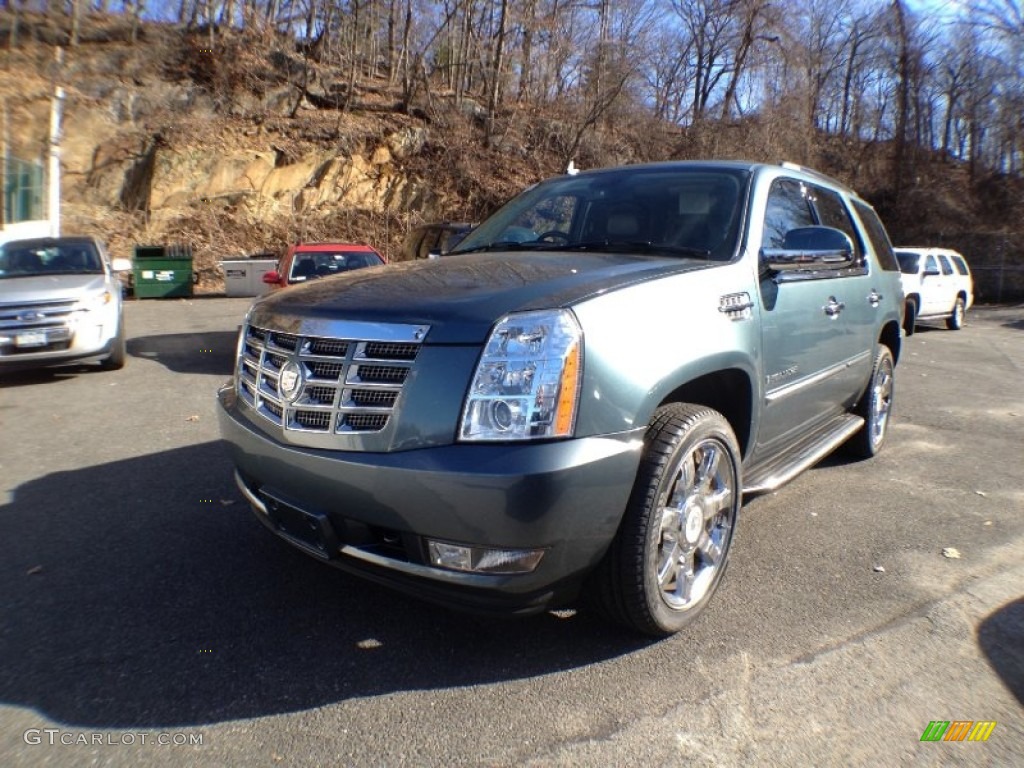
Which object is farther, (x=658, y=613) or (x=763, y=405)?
(x=763, y=405)

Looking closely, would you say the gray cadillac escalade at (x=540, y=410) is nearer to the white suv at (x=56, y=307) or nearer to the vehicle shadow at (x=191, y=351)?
the white suv at (x=56, y=307)

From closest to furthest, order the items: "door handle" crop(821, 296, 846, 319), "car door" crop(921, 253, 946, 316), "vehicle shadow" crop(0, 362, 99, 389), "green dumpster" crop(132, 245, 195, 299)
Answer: "door handle" crop(821, 296, 846, 319) < "vehicle shadow" crop(0, 362, 99, 389) < "car door" crop(921, 253, 946, 316) < "green dumpster" crop(132, 245, 195, 299)

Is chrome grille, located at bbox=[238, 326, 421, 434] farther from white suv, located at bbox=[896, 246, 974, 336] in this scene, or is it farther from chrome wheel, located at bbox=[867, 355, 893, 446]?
white suv, located at bbox=[896, 246, 974, 336]

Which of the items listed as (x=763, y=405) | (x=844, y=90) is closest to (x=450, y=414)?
(x=763, y=405)

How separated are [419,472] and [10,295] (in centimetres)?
738

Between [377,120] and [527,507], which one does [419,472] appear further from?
[377,120]

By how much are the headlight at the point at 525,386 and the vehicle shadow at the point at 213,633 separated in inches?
37.9

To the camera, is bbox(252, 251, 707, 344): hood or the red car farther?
the red car

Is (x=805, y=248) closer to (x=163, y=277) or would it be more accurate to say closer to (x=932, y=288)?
(x=932, y=288)

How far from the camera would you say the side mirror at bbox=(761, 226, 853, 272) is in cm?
372

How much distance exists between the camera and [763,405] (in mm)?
3654

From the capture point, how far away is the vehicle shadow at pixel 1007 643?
115 inches

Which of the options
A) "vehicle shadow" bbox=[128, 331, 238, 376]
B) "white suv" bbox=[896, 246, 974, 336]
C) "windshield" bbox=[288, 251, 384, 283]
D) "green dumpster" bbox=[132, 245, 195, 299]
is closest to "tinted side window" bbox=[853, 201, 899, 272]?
"windshield" bbox=[288, 251, 384, 283]

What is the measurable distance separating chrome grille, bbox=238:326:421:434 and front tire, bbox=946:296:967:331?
18.3 meters
